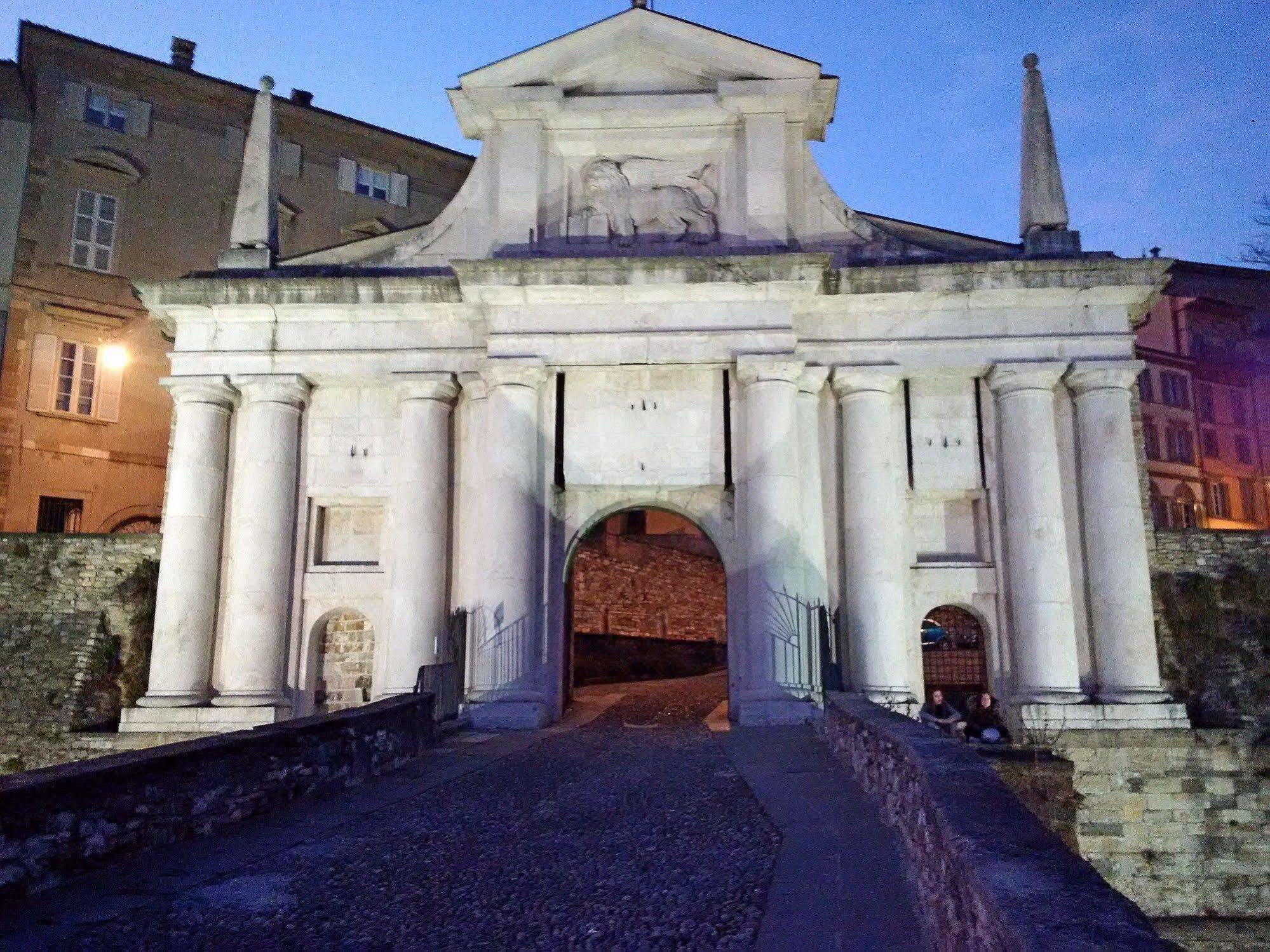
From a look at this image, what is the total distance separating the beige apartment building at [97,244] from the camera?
2706 centimetres

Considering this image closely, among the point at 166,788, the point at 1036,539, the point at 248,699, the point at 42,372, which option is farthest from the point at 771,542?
the point at 42,372

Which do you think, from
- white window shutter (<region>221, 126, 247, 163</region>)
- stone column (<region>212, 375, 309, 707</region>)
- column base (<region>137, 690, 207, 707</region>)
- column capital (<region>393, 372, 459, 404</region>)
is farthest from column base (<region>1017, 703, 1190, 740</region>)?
white window shutter (<region>221, 126, 247, 163</region>)

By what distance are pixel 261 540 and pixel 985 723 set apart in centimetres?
1196

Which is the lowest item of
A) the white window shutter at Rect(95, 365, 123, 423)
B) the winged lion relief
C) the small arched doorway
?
the small arched doorway

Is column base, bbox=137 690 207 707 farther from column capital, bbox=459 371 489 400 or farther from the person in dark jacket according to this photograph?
the person in dark jacket

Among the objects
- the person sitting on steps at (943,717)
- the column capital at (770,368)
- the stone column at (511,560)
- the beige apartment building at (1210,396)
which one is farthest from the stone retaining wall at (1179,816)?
the beige apartment building at (1210,396)

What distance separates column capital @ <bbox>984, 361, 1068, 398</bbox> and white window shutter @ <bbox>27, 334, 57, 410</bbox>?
73.3 feet

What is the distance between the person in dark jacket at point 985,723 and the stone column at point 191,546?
1223cm

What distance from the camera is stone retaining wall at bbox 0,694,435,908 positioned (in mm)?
6277

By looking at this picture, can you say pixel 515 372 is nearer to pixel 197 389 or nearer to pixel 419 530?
pixel 419 530

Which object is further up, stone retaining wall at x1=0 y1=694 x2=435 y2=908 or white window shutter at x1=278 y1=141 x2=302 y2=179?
white window shutter at x1=278 y1=141 x2=302 y2=179

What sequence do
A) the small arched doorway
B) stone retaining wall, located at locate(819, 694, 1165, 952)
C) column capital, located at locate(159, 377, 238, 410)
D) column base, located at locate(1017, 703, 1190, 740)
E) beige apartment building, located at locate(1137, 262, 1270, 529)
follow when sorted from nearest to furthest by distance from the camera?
stone retaining wall, located at locate(819, 694, 1165, 952)
column base, located at locate(1017, 703, 1190, 740)
column capital, located at locate(159, 377, 238, 410)
the small arched doorway
beige apartment building, located at locate(1137, 262, 1270, 529)

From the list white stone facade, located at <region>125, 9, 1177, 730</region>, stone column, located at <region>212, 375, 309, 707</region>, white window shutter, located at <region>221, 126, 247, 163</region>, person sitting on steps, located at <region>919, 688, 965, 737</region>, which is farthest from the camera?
white window shutter, located at <region>221, 126, 247, 163</region>

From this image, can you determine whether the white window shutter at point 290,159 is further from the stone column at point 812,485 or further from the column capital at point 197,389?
the stone column at point 812,485
